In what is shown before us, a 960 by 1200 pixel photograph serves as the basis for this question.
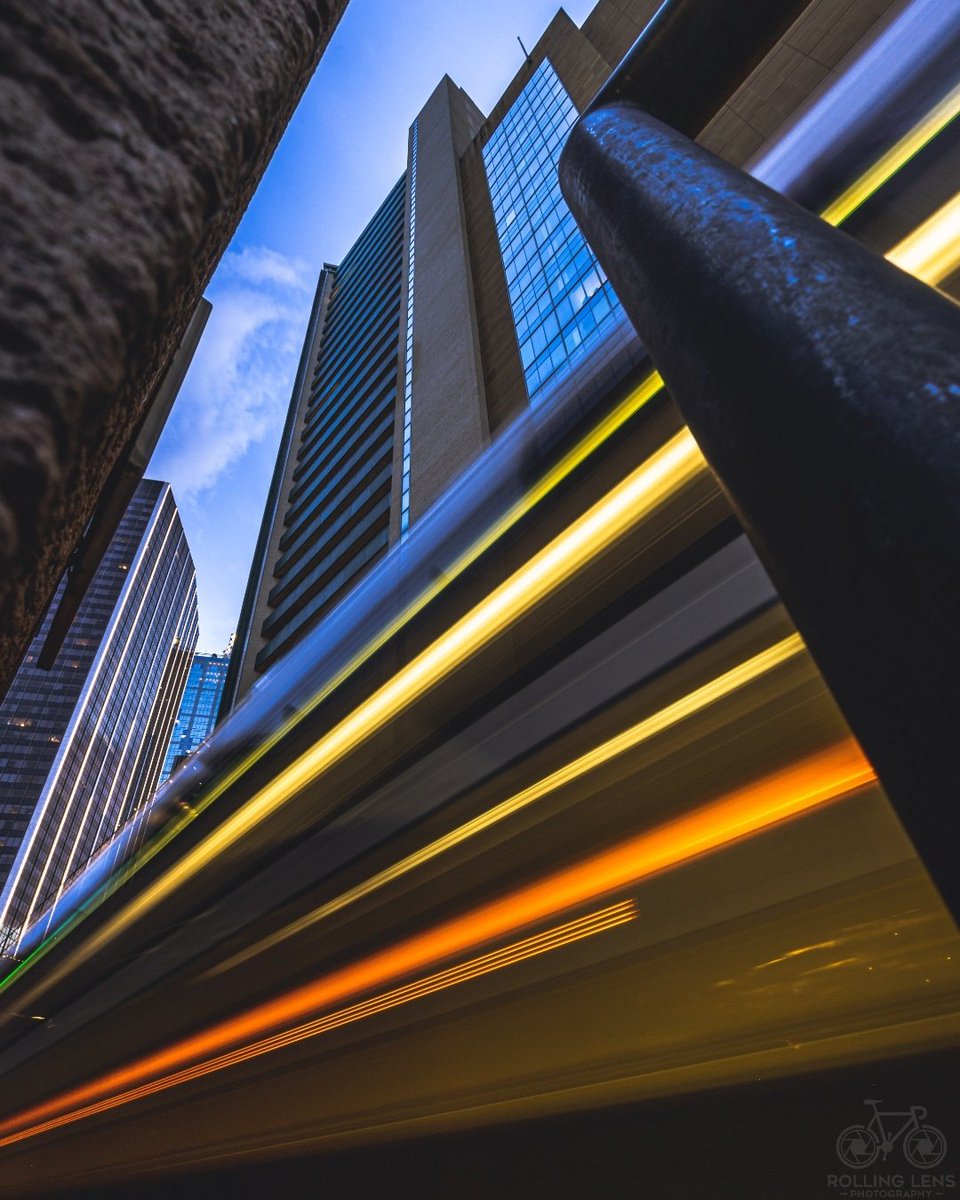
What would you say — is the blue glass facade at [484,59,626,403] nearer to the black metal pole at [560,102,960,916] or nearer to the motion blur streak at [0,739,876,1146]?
the motion blur streak at [0,739,876,1146]

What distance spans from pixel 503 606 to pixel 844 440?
261 centimetres

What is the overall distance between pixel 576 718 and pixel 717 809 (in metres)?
0.74

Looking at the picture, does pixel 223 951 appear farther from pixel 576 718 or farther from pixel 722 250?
pixel 722 250

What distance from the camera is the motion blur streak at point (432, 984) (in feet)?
8.70

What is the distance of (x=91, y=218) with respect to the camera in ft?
1.87

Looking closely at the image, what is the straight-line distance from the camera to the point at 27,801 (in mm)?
79750

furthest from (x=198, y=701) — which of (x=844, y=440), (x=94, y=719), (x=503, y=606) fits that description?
(x=844, y=440)

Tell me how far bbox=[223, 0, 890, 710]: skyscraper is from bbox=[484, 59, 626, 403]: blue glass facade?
0.07 m

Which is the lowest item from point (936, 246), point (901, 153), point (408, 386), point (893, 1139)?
point (893, 1139)

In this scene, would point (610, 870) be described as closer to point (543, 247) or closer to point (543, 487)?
point (543, 487)

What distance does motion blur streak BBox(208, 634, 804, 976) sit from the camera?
2.42 metres

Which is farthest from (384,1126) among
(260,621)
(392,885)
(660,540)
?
(260,621)

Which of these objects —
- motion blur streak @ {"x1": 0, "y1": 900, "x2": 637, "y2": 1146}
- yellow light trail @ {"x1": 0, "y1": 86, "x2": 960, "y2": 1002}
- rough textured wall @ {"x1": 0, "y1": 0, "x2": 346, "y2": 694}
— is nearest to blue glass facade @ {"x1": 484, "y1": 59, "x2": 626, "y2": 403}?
yellow light trail @ {"x1": 0, "y1": 86, "x2": 960, "y2": 1002}

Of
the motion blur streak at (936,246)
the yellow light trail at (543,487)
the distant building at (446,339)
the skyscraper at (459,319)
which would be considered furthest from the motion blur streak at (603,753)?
the distant building at (446,339)
